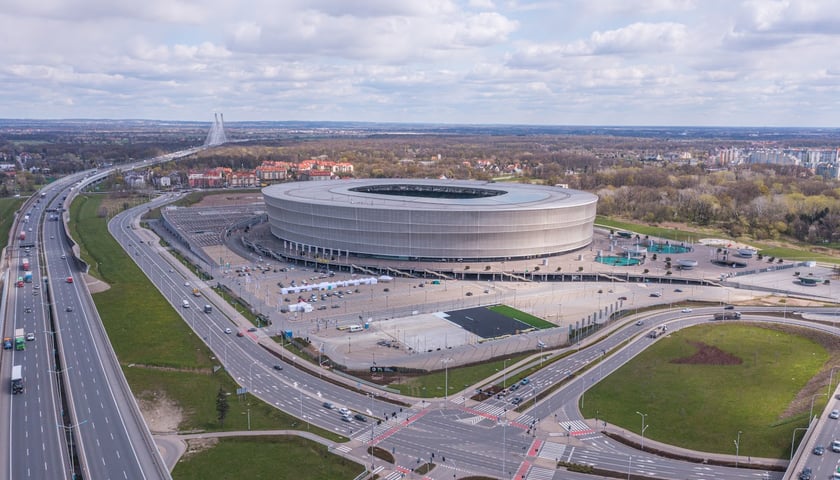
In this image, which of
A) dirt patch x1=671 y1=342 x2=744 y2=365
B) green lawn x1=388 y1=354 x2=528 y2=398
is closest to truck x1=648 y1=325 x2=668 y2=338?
dirt patch x1=671 y1=342 x2=744 y2=365

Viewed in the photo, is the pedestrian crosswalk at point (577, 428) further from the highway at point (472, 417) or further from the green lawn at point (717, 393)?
the green lawn at point (717, 393)

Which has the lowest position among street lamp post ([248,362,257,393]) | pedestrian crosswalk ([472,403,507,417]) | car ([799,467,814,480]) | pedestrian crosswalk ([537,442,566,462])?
pedestrian crosswalk ([537,442,566,462])

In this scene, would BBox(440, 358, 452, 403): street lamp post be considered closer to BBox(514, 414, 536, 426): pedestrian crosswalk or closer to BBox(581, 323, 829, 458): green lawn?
BBox(514, 414, 536, 426): pedestrian crosswalk

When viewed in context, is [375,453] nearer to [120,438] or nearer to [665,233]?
[120,438]

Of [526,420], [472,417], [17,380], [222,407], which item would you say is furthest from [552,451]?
[17,380]

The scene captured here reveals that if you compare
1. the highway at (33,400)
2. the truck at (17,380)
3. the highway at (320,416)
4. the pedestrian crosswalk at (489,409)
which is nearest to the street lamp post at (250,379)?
the highway at (320,416)

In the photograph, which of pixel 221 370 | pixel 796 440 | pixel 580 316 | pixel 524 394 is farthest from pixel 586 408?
pixel 221 370

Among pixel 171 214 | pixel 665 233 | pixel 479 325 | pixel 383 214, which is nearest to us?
pixel 479 325
